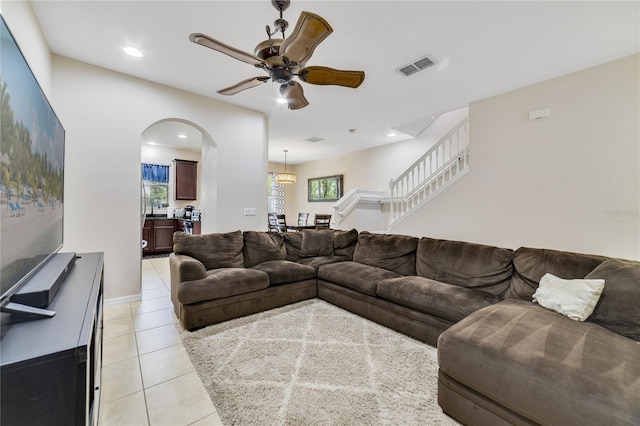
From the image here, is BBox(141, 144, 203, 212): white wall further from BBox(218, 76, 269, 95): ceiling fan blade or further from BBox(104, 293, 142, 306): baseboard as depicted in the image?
BBox(218, 76, 269, 95): ceiling fan blade

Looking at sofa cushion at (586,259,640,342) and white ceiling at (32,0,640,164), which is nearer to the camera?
sofa cushion at (586,259,640,342)

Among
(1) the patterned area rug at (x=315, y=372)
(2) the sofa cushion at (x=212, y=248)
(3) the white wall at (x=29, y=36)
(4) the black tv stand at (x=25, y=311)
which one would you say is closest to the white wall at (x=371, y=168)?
(2) the sofa cushion at (x=212, y=248)

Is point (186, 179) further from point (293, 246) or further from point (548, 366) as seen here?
point (548, 366)

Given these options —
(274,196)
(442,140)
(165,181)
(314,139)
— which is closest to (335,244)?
(442,140)

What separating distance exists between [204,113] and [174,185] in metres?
3.80

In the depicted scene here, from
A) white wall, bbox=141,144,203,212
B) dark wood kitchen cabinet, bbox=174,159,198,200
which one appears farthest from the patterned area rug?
white wall, bbox=141,144,203,212

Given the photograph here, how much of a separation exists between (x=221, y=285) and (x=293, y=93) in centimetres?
203

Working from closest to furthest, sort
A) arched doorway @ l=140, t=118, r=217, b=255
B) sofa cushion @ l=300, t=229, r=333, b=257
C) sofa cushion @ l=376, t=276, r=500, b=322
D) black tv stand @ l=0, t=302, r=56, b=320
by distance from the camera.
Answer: black tv stand @ l=0, t=302, r=56, b=320 → sofa cushion @ l=376, t=276, r=500, b=322 → sofa cushion @ l=300, t=229, r=333, b=257 → arched doorway @ l=140, t=118, r=217, b=255

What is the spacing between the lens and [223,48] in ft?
6.32

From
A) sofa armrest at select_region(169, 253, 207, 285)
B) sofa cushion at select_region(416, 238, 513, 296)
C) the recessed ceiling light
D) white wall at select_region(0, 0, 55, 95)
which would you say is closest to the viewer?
white wall at select_region(0, 0, 55, 95)

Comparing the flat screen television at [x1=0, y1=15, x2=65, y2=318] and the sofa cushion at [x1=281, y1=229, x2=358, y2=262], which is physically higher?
the flat screen television at [x1=0, y1=15, x2=65, y2=318]

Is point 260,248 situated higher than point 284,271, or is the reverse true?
point 260,248

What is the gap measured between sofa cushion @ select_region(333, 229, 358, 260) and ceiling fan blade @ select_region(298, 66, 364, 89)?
2164 millimetres

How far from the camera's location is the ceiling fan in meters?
1.71
